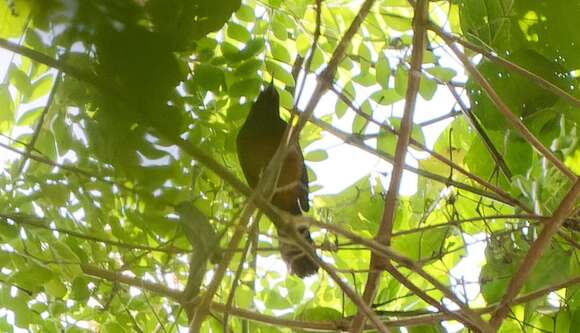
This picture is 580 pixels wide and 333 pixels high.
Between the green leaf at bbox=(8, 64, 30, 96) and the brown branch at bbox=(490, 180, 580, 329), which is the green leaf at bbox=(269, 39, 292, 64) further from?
the green leaf at bbox=(8, 64, 30, 96)

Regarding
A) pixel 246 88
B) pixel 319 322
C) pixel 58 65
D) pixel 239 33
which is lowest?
pixel 58 65

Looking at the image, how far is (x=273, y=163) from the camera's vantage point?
27.5 inches

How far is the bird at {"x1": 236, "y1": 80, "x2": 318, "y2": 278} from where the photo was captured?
31.4 inches

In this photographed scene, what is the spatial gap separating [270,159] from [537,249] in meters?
0.42

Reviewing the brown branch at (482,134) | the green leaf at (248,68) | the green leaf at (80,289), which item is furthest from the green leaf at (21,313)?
the brown branch at (482,134)

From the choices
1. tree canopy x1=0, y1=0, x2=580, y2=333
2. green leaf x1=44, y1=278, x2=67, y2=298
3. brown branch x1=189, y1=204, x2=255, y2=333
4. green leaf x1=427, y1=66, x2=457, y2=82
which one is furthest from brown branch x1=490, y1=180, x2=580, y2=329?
green leaf x1=44, y1=278, x2=67, y2=298

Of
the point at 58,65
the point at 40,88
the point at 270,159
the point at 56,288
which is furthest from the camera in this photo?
the point at 56,288

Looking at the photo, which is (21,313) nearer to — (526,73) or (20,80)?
(20,80)

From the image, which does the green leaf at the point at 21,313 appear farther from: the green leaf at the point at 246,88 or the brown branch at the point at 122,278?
the green leaf at the point at 246,88

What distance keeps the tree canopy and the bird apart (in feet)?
0.08

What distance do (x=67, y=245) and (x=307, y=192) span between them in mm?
541

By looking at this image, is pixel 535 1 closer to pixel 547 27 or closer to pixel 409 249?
pixel 547 27

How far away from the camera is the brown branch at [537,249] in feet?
3.23

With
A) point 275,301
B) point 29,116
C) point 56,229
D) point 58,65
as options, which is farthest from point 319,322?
point 58,65
